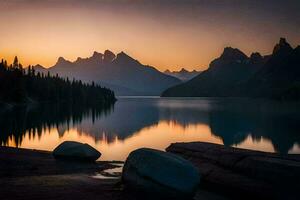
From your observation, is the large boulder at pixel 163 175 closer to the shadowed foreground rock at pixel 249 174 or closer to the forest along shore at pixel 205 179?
the forest along shore at pixel 205 179

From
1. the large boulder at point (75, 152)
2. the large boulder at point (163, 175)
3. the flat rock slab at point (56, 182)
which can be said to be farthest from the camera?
the large boulder at point (75, 152)

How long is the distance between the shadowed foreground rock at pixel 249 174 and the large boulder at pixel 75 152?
858cm

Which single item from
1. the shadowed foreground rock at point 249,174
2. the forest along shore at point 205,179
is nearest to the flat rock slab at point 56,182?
the forest along shore at point 205,179

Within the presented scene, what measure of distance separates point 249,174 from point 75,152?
13842 millimetres

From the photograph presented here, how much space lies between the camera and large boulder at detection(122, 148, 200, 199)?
17.3 meters

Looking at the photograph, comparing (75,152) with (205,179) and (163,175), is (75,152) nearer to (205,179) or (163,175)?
(205,179)

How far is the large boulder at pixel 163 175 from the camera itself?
17.3 meters

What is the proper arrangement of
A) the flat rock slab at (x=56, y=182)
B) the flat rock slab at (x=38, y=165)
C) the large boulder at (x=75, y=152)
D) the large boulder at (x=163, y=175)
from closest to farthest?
the large boulder at (x=163, y=175) → the flat rock slab at (x=56, y=182) → the flat rock slab at (x=38, y=165) → the large boulder at (x=75, y=152)

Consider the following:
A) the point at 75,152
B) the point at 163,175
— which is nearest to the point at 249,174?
the point at 163,175

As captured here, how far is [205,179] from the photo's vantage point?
21.7 metres

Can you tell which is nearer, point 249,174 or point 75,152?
point 249,174

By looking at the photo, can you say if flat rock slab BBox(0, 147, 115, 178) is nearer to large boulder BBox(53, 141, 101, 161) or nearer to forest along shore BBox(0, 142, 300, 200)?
forest along shore BBox(0, 142, 300, 200)

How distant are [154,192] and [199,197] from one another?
105 inches

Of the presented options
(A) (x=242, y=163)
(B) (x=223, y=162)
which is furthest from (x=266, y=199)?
(B) (x=223, y=162)
